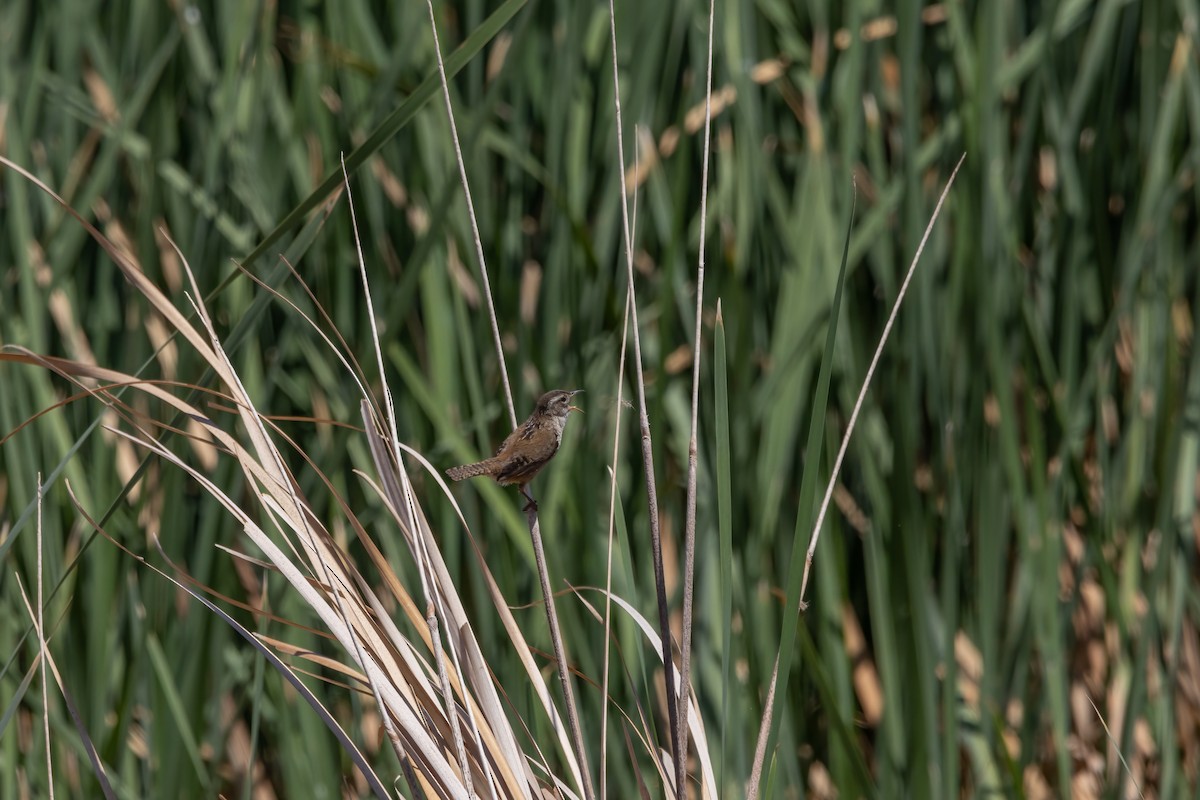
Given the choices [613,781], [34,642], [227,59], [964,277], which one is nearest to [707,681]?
[613,781]

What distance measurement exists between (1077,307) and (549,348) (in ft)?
2.29

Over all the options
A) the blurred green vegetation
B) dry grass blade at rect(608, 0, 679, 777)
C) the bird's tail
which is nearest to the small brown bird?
the bird's tail

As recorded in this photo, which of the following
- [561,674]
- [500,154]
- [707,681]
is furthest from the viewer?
[500,154]

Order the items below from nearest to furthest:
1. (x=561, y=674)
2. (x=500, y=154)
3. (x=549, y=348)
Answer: (x=561, y=674), (x=549, y=348), (x=500, y=154)

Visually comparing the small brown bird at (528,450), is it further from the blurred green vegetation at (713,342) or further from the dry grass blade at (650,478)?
the blurred green vegetation at (713,342)

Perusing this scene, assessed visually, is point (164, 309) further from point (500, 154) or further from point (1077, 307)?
point (1077, 307)

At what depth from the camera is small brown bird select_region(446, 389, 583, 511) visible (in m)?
1.01

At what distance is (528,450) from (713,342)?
41 centimetres

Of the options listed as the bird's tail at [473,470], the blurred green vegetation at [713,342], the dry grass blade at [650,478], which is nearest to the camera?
the dry grass blade at [650,478]

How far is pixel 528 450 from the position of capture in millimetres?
1010

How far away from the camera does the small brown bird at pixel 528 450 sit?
3.30ft

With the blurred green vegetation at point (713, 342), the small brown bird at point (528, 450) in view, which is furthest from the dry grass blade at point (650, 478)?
the blurred green vegetation at point (713, 342)

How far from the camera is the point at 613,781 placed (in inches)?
56.9

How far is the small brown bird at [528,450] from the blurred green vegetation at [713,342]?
Answer: 33 cm
